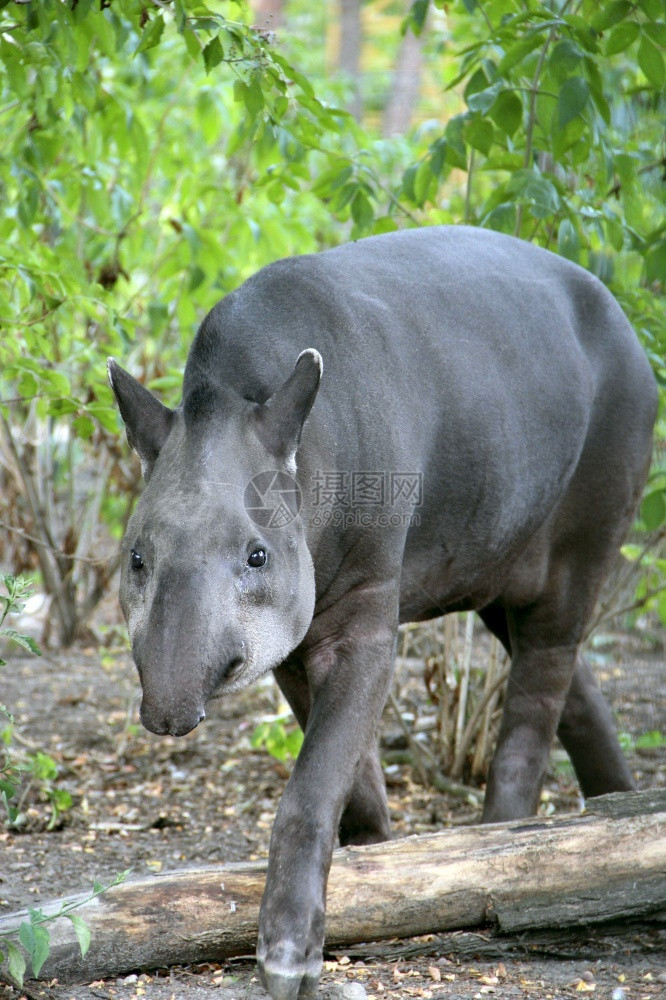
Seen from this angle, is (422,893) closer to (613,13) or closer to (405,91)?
(613,13)

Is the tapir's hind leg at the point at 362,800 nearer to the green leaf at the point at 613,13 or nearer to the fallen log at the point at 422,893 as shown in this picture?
the fallen log at the point at 422,893

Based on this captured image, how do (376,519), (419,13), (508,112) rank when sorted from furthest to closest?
(419,13) < (508,112) < (376,519)

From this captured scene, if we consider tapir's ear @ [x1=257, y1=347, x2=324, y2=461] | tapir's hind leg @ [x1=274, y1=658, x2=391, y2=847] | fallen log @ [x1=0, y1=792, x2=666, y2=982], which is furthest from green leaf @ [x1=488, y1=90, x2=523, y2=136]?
fallen log @ [x1=0, y1=792, x2=666, y2=982]

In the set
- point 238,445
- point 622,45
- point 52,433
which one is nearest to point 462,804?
point 238,445

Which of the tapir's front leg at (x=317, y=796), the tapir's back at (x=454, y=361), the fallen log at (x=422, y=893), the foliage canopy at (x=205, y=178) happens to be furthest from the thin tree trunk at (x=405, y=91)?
the fallen log at (x=422, y=893)

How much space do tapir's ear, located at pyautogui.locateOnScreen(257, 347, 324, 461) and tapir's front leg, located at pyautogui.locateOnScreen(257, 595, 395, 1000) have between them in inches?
22.4

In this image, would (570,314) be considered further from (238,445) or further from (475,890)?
(475,890)

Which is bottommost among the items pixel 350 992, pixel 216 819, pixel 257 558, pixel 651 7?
pixel 216 819

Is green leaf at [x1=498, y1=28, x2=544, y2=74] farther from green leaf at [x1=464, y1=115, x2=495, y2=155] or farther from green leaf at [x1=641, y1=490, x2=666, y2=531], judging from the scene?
green leaf at [x1=641, y1=490, x2=666, y2=531]

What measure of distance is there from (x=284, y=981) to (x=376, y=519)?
1.23 metres

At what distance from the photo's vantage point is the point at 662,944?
338 centimetres

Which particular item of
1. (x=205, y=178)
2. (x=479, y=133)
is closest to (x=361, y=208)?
(x=479, y=133)

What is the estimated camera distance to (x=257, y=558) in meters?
2.82

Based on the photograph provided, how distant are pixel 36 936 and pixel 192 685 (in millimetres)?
673
